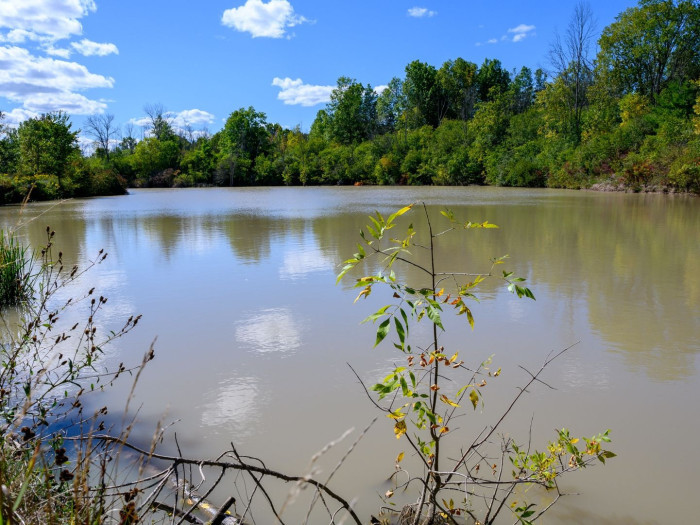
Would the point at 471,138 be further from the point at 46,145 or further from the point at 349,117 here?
the point at 46,145

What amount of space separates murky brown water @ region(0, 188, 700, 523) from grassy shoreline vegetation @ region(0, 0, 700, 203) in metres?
15.8

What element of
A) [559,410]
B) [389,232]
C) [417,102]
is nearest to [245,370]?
[559,410]

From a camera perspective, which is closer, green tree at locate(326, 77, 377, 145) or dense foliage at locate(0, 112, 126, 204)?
dense foliage at locate(0, 112, 126, 204)

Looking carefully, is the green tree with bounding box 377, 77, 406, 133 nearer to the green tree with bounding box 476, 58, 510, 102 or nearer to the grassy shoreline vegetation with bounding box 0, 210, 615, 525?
the green tree with bounding box 476, 58, 510, 102

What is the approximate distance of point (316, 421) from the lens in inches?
128

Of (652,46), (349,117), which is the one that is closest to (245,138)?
(349,117)

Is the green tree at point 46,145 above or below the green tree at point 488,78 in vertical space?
below

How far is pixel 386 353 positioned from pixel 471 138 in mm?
43145

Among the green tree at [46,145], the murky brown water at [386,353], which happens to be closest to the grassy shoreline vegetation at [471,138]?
the green tree at [46,145]

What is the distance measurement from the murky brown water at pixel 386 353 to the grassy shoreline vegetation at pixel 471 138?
1580 cm

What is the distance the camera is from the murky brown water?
2760 millimetres

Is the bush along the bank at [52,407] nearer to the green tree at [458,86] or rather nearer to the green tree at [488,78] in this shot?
the green tree at [458,86]

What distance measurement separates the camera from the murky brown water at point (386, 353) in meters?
2.76

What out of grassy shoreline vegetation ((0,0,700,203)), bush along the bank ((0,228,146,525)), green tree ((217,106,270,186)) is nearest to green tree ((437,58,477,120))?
grassy shoreline vegetation ((0,0,700,203))
